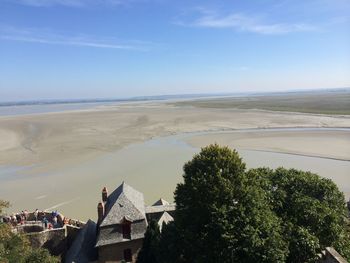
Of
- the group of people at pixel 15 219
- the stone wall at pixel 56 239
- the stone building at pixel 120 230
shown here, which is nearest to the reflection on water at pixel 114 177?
Answer: the group of people at pixel 15 219

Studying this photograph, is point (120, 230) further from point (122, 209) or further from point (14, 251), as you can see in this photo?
point (14, 251)

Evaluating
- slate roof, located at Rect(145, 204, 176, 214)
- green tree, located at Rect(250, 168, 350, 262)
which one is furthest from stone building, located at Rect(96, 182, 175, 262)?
green tree, located at Rect(250, 168, 350, 262)

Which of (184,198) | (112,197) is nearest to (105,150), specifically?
(112,197)

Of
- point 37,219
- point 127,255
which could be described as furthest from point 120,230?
point 37,219

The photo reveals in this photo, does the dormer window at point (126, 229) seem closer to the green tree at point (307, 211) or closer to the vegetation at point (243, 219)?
the vegetation at point (243, 219)

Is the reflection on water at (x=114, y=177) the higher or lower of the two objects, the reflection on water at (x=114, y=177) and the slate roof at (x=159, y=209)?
the lower

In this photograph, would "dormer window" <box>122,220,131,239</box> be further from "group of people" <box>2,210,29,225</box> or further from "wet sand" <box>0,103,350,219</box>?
"wet sand" <box>0,103,350,219</box>

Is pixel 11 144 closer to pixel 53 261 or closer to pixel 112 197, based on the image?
pixel 112 197
